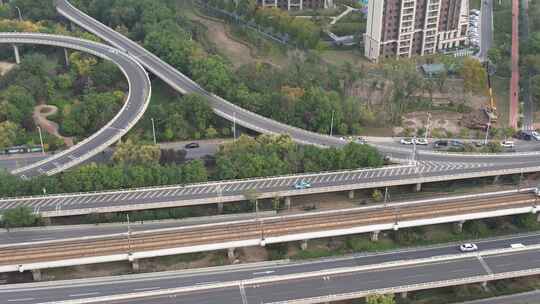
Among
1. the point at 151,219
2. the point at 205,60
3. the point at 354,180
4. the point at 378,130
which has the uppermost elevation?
the point at 205,60

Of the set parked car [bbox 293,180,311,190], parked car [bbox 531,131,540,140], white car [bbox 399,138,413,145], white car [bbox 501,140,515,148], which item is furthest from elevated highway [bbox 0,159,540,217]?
parked car [bbox 531,131,540,140]

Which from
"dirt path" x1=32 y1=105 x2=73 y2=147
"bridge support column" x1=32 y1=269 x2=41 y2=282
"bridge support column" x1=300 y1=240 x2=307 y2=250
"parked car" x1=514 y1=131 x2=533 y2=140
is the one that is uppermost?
"parked car" x1=514 y1=131 x2=533 y2=140

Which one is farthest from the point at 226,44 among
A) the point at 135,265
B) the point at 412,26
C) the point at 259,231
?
the point at 135,265

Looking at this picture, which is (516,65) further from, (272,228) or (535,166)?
(272,228)

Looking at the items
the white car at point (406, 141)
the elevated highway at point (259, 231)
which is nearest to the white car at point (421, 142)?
the white car at point (406, 141)

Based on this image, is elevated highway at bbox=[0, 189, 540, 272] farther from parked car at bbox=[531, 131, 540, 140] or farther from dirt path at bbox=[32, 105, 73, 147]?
dirt path at bbox=[32, 105, 73, 147]

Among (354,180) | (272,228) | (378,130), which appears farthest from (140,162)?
(378,130)

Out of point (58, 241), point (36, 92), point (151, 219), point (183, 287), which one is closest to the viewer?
point (183, 287)
